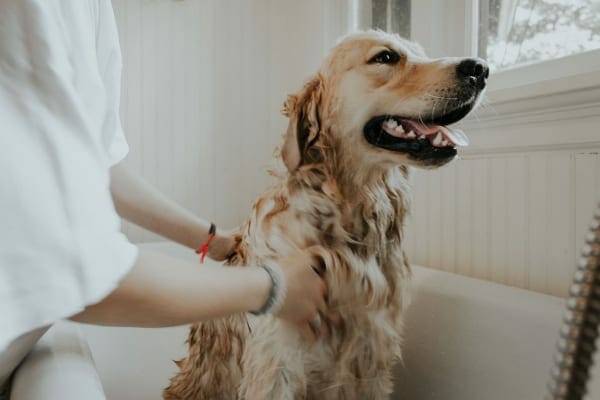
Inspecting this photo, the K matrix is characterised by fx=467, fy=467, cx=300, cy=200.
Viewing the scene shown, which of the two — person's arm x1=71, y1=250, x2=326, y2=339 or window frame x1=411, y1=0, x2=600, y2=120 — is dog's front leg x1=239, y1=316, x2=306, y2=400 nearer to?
person's arm x1=71, y1=250, x2=326, y2=339

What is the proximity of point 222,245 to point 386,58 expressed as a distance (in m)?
0.50

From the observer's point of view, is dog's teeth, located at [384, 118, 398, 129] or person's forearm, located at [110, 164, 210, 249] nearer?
dog's teeth, located at [384, 118, 398, 129]

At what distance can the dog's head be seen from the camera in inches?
30.0

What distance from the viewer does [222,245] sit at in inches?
39.2

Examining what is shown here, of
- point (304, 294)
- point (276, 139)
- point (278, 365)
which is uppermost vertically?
point (304, 294)

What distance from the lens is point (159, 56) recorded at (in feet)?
6.68

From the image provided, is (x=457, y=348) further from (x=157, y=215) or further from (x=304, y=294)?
(x=157, y=215)

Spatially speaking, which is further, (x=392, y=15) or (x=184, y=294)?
(x=392, y=15)

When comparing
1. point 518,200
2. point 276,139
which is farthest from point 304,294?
point 276,139

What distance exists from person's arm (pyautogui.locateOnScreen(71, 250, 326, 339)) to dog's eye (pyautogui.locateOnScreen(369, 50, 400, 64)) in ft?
1.34

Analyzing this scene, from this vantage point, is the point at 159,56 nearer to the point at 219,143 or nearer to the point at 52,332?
the point at 219,143

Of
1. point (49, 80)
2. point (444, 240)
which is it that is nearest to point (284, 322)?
point (49, 80)

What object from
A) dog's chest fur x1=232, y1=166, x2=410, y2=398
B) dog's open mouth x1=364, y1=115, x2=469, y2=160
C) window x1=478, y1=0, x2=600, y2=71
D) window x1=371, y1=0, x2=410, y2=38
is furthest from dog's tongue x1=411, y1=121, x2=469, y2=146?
window x1=371, y1=0, x2=410, y2=38

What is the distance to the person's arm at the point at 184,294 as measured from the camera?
1.58ft
